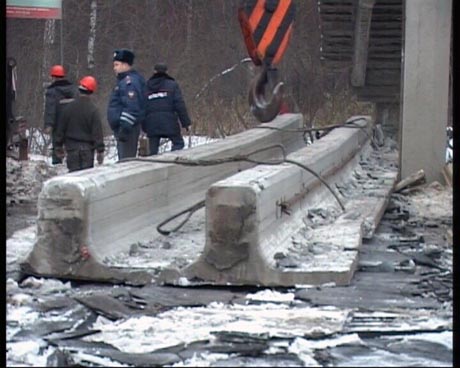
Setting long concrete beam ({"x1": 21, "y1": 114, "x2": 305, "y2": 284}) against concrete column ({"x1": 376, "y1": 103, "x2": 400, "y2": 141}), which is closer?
long concrete beam ({"x1": 21, "y1": 114, "x2": 305, "y2": 284})

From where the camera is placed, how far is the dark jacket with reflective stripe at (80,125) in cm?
926

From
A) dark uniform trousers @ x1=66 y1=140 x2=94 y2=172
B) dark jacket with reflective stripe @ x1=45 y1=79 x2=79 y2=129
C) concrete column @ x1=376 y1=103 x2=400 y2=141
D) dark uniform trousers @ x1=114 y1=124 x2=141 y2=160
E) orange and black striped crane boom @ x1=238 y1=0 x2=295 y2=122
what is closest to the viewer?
orange and black striped crane boom @ x1=238 y1=0 x2=295 y2=122

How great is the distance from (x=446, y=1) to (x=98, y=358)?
4962mm

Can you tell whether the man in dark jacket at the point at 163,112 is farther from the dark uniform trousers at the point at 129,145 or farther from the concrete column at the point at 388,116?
the concrete column at the point at 388,116

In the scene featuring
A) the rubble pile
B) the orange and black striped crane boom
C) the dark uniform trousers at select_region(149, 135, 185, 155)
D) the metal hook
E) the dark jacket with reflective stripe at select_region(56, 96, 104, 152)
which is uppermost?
the orange and black striped crane boom

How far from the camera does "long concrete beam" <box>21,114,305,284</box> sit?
5.25 metres

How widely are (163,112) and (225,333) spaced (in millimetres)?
5662

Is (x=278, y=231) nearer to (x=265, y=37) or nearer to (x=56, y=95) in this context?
(x=265, y=37)

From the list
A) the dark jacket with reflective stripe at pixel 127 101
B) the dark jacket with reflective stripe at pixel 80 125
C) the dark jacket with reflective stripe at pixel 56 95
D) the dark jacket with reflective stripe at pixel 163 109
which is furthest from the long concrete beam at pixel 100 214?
the dark jacket with reflective stripe at pixel 56 95

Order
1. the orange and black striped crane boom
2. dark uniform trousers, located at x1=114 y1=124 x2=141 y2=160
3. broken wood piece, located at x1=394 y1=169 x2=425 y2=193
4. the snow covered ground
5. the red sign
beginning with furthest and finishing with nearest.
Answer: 1. the red sign
2. dark uniform trousers, located at x1=114 y1=124 x2=141 y2=160
3. the orange and black striped crane boom
4. broken wood piece, located at x1=394 y1=169 x2=425 y2=193
5. the snow covered ground

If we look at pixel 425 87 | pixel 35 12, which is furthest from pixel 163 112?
pixel 35 12

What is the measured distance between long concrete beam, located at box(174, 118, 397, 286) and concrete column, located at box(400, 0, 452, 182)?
4.22 ft

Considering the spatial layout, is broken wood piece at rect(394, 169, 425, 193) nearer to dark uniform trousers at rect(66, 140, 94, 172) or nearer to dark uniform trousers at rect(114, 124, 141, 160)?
dark uniform trousers at rect(114, 124, 141, 160)

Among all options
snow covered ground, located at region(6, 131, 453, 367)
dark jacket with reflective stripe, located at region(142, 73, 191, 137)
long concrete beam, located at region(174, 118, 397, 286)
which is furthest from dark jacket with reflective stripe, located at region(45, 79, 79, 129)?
snow covered ground, located at region(6, 131, 453, 367)
